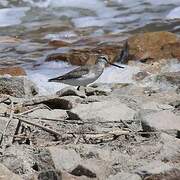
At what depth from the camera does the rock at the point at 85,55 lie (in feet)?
30.1

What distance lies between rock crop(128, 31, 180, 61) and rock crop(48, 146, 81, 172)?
16.3ft

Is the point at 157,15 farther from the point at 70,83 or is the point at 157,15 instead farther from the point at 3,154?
the point at 3,154

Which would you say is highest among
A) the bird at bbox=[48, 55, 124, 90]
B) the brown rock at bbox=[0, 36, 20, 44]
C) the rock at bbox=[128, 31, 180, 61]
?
the bird at bbox=[48, 55, 124, 90]

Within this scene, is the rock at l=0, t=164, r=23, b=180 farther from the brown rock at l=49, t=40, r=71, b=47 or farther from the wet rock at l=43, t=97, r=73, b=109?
the brown rock at l=49, t=40, r=71, b=47

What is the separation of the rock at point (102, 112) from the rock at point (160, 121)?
0.24 meters

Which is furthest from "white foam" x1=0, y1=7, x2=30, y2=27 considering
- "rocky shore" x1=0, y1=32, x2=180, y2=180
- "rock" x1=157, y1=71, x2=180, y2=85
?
"rocky shore" x1=0, y1=32, x2=180, y2=180

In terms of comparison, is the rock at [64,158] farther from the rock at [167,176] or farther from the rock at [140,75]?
the rock at [140,75]

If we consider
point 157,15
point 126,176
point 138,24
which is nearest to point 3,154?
point 126,176

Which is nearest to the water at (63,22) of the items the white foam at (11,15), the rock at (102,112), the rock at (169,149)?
the white foam at (11,15)

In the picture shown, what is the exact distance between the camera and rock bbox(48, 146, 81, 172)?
11.0ft

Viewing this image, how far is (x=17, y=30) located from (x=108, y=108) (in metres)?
8.78

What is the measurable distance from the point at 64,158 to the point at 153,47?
5.49 meters

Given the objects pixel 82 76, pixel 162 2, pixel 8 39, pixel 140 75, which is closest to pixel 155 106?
pixel 82 76

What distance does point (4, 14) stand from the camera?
14836 millimetres
